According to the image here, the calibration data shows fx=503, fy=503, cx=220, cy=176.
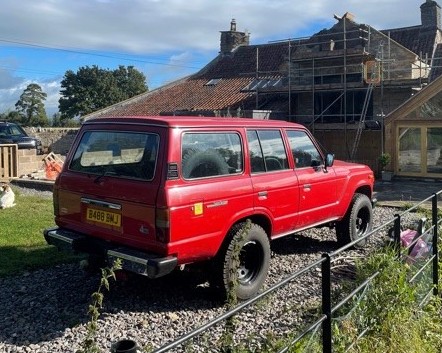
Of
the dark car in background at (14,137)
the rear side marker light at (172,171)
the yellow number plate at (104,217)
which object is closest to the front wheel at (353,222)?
the rear side marker light at (172,171)

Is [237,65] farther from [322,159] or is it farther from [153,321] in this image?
[153,321]

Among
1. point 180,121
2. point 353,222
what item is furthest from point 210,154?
point 353,222

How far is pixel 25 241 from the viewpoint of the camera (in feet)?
26.4

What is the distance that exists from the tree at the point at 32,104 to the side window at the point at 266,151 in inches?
2673

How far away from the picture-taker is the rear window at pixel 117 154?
5097 mm

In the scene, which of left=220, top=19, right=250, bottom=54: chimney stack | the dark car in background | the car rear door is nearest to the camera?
the car rear door

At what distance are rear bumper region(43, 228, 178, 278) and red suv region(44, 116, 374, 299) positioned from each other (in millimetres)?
11

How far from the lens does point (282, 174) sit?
6.19 m

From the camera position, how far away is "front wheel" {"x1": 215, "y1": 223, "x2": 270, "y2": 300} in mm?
5230

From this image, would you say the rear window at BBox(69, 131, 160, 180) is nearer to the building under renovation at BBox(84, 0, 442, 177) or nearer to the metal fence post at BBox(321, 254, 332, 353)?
the metal fence post at BBox(321, 254, 332, 353)

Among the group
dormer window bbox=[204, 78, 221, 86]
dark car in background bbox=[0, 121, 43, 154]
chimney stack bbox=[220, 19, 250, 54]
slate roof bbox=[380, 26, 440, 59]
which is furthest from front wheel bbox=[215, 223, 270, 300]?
chimney stack bbox=[220, 19, 250, 54]

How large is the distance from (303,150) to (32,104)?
74133 mm

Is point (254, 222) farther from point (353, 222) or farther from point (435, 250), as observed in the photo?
point (353, 222)

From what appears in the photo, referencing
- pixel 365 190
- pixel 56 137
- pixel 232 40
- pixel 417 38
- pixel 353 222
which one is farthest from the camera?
pixel 56 137
